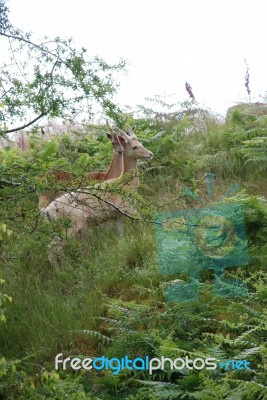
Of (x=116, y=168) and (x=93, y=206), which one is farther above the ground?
(x=116, y=168)

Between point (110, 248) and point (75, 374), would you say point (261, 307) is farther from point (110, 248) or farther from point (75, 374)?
point (110, 248)

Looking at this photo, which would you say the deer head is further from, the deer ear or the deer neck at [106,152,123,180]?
the deer neck at [106,152,123,180]

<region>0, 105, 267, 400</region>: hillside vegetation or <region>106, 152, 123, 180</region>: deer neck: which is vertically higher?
<region>106, 152, 123, 180</region>: deer neck

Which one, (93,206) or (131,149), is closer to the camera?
(93,206)

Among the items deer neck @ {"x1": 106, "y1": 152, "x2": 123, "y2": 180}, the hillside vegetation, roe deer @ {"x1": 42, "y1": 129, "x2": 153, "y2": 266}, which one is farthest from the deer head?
the hillside vegetation

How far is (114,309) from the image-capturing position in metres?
6.94

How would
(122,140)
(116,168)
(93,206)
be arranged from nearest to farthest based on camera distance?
(93,206) < (116,168) < (122,140)

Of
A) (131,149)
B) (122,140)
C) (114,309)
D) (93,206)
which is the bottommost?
(114,309)

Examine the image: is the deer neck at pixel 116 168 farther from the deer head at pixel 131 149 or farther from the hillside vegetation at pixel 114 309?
the hillside vegetation at pixel 114 309

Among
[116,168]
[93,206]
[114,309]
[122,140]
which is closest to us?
[114,309]

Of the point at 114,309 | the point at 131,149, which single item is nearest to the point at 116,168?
the point at 131,149

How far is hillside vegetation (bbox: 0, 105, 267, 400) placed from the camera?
18.8 ft

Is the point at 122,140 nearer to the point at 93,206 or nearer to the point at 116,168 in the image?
the point at 116,168

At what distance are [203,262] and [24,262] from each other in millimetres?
2673
